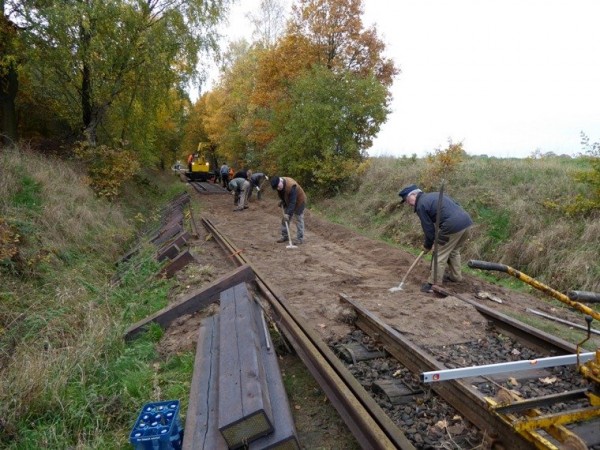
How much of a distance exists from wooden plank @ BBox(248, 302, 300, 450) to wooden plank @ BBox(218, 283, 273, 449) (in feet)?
0.19

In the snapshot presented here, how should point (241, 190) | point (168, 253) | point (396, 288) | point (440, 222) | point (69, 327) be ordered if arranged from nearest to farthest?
point (69, 327) → point (440, 222) → point (396, 288) → point (168, 253) → point (241, 190)

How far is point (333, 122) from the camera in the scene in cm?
1709

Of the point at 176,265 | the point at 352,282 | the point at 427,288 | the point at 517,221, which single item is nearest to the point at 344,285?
the point at 352,282

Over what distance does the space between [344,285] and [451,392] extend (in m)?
3.65

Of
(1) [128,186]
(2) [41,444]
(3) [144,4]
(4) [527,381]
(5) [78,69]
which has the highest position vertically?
(3) [144,4]

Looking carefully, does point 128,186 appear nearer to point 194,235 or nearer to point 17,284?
point 194,235

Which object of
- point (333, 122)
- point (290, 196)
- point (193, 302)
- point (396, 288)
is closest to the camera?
point (193, 302)

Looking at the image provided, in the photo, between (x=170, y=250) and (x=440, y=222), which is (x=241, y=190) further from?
(x=440, y=222)

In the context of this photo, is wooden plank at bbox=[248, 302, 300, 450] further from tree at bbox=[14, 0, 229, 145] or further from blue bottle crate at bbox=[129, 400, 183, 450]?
tree at bbox=[14, 0, 229, 145]

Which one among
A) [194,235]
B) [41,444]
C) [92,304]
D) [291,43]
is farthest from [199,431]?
[291,43]

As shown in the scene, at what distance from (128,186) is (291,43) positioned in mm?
10514

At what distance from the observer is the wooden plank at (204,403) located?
9.66ft

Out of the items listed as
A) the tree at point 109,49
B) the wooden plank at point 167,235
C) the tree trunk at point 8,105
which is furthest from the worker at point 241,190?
the tree trunk at point 8,105

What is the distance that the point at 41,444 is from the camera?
3.45m
